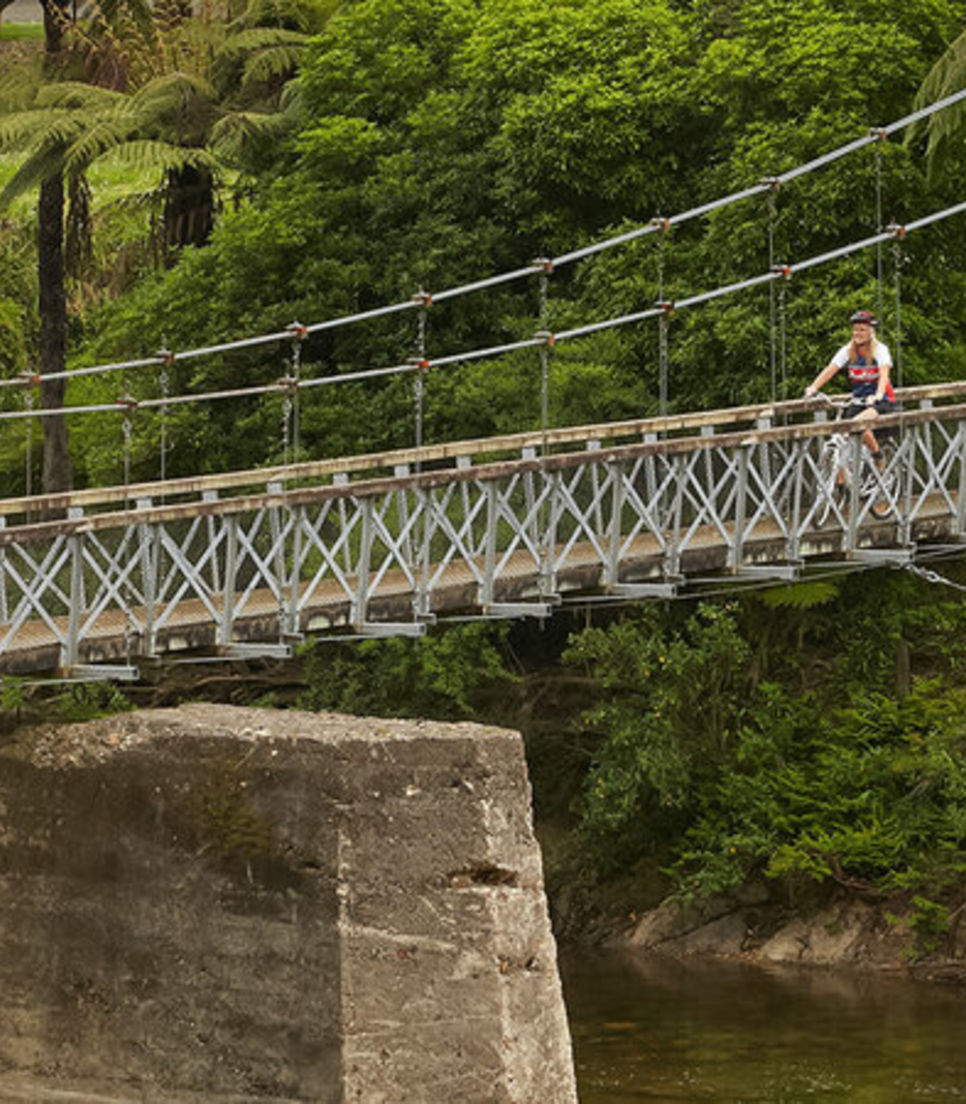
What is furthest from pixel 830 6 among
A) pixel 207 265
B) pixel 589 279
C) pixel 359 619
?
pixel 359 619

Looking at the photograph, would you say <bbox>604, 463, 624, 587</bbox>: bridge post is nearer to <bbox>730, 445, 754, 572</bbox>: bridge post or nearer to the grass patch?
<bbox>730, 445, 754, 572</bbox>: bridge post

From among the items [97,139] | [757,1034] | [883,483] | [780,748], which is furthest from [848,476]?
[97,139]

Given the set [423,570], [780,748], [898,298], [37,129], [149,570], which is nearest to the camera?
[149,570]

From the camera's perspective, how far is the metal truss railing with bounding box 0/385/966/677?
68.1 feet

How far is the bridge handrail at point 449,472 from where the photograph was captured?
20797mm

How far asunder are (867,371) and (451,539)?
379 cm

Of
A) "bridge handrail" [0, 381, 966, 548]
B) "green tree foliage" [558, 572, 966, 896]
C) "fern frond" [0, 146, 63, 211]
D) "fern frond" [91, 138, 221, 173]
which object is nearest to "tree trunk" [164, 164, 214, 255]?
"fern frond" [91, 138, 221, 173]

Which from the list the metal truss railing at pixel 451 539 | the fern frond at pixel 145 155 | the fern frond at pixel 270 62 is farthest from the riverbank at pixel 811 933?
the fern frond at pixel 270 62

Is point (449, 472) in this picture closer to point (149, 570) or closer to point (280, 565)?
point (280, 565)

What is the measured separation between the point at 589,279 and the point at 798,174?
132 inches

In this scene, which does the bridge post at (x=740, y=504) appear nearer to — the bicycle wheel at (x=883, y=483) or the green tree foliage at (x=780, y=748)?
the bicycle wheel at (x=883, y=483)

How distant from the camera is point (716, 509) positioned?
24.1 meters

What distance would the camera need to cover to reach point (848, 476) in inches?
955

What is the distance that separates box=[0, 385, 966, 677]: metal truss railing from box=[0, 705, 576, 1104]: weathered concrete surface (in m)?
0.83
